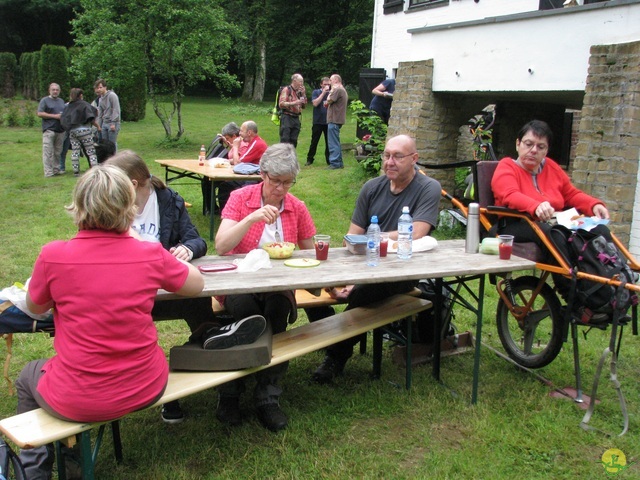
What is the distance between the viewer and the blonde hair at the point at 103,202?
2361 mm

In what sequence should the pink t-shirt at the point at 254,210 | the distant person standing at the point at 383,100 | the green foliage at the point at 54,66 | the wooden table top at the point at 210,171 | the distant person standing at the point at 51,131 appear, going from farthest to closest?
the green foliage at the point at 54,66 → the distant person standing at the point at 51,131 → the distant person standing at the point at 383,100 → the wooden table top at the point at 210,171 → the pink t-shirt at the point at 254,210

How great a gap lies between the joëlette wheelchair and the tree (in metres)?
11.7

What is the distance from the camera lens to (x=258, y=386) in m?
3.30

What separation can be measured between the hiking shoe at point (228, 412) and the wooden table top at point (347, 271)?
0.68 m

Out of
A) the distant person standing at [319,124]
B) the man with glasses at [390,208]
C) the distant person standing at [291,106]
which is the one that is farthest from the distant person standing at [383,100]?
the man with glasses at [390,208]

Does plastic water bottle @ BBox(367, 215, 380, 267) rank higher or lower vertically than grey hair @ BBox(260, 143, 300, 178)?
lower

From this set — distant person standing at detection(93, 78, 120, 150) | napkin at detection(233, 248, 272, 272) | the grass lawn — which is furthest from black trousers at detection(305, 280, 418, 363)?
distant person standing at detection(93, 78, 120, 150)

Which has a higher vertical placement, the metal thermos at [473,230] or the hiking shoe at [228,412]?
the metal thermos at [473,230]

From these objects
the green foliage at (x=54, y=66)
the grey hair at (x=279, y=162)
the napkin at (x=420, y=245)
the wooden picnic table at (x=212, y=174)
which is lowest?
the napkin at (x=420, y=245)

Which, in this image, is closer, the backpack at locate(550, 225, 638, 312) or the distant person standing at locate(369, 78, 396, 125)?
the backpack at locate(550, 225, 638, 312)

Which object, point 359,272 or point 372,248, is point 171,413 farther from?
point 372,248

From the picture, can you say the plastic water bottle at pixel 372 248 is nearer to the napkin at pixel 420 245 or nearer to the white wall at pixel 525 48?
the napkin at pixel 420 245

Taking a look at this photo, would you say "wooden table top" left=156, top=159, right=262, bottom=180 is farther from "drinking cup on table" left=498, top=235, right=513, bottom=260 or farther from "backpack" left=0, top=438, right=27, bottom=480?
"backpack" left=0, top=438, right=27, bottom=480

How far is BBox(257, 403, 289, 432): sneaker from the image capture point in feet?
10.6
